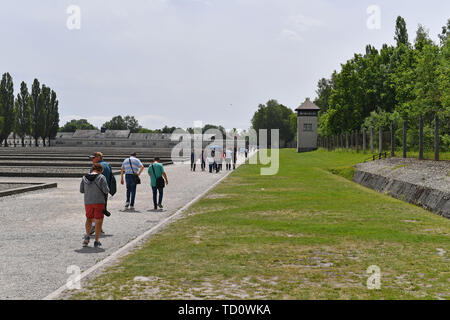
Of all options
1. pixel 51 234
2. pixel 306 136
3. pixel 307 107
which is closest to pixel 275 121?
pixel 307 107

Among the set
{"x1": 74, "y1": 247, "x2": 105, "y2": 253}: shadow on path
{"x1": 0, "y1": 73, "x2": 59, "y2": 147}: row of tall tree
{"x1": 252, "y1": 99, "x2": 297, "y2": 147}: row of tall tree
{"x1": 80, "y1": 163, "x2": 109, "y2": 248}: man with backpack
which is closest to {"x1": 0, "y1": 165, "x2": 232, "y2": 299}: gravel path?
{"x1": 74, "y1": 247, "x2": 105, "y2": 253}: shadow on path

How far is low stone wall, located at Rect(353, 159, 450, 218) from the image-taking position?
1395cm

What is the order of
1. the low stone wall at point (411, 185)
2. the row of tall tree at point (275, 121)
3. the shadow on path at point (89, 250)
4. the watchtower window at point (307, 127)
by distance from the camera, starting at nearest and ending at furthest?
the shadow on path at point (89, 250)
the low stone wall at point (411, 185)
the watchtower window at point (307, 127)
the row of tall tree at point (275, 121)

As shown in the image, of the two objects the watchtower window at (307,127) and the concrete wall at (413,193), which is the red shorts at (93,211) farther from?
the watchtower window at (307,127)

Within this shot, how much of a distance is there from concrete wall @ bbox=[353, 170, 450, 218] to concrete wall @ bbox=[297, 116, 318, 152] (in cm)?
6627

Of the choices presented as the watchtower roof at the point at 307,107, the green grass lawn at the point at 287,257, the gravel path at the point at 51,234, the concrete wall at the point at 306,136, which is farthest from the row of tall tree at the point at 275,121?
the green grass lawn at the point at 287,257

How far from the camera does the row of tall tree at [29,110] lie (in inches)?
3967

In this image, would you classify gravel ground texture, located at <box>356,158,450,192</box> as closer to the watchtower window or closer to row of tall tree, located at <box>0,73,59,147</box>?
the watchtower window

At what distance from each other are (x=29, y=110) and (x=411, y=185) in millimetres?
104847

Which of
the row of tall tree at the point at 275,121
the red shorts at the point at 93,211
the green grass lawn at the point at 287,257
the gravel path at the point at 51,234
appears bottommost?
the gravel path at the point at 51,234

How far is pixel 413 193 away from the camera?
1639cm
